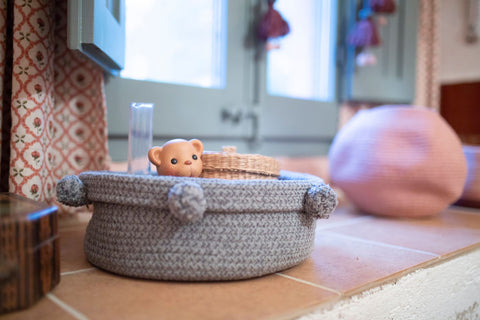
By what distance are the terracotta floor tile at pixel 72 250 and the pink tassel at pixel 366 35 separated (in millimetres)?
970

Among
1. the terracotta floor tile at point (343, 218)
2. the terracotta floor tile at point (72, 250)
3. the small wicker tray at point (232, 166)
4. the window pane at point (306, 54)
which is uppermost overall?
the window pane at point (306, 54)

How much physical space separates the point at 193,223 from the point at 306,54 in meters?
0.98

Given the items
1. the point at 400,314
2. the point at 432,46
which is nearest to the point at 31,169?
the point at 400,314

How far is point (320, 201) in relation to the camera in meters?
0.58

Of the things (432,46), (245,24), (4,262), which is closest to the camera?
(4,262)

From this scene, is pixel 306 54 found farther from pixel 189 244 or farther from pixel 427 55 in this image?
pixel 189 244

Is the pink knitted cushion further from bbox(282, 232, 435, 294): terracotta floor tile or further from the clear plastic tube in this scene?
the clear plastic tube

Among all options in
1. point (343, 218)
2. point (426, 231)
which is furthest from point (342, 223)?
point (426, 231)

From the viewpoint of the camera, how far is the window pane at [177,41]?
98 centimetres

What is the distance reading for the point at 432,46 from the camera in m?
1.72

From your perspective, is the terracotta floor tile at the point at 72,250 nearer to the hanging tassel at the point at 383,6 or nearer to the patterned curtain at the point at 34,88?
the patterned curtain at the point at 34,88

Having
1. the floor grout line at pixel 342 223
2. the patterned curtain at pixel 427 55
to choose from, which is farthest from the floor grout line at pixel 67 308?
the patterned curtain at pixel 427 55

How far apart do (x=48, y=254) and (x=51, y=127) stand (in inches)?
14.8

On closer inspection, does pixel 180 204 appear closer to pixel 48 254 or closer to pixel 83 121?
pixel 48 254
